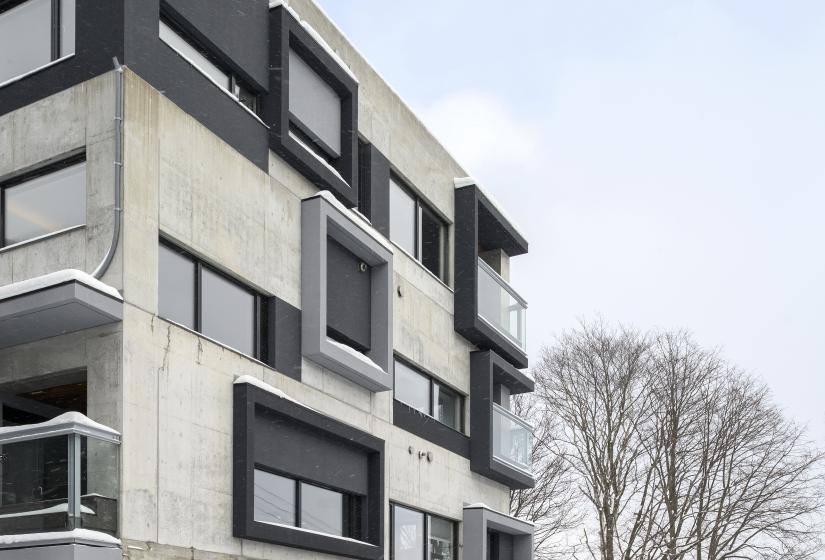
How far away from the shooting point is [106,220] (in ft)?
40.4

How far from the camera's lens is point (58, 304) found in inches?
451

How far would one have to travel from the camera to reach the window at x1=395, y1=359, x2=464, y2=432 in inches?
806

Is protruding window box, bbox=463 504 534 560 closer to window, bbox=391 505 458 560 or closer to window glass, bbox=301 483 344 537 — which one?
window, bbox=391 505 458 560

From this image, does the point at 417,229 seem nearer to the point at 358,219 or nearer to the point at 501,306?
the point at 501,306

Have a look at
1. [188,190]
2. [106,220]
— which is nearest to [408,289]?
[188,190]

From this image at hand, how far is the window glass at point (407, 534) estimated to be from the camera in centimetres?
1927

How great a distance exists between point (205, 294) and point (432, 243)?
9.44m

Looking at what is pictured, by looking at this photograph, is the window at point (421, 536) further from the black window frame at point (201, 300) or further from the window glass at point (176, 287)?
the window glass at point (176, 287)

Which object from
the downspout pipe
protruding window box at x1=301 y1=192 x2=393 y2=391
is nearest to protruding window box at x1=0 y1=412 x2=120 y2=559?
the downspout pipe

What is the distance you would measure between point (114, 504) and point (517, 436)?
14.3 meters

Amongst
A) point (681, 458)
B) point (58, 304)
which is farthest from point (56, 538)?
point (681, 458)

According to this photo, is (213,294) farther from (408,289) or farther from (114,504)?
(408,289)

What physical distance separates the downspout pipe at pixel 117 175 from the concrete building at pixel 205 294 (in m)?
0.02

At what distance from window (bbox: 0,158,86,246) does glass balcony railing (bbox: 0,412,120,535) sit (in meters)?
2.76
